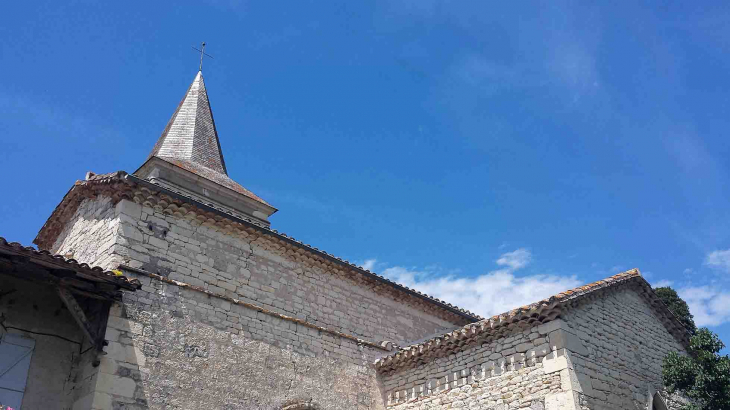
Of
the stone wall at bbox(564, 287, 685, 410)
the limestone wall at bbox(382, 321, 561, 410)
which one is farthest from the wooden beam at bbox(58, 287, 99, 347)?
the stone wall at bbox(564, 287, 685, 410)

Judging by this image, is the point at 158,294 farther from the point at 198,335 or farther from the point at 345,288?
the point at 345,288

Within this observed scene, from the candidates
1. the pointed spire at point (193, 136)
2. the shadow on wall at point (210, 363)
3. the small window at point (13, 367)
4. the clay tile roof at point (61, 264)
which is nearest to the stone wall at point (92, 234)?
the clay tile roof at point (61, 264)

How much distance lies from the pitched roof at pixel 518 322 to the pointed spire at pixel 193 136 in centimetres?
845

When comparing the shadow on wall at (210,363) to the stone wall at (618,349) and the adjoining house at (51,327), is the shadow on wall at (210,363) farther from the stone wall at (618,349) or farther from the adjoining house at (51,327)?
the stone wall at (618,349)

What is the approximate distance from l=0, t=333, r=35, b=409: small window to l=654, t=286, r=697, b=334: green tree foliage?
659 inches

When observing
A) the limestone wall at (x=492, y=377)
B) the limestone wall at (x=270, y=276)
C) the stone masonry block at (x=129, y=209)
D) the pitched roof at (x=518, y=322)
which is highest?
the stone masonry block at (x=129, y=209)

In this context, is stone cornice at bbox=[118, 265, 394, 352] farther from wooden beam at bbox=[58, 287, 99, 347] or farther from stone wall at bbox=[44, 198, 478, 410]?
wooden beam at bbox=[58, 287, 99, 347]

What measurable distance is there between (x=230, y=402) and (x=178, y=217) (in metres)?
3.23

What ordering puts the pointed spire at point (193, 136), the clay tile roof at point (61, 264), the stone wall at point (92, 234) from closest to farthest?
the clay tile roof at point (61, 264)
the stone wall at point (92, 234)
the pointed spire at point (193, 136)

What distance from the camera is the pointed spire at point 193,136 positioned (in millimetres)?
16422

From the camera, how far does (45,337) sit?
816 centimetres

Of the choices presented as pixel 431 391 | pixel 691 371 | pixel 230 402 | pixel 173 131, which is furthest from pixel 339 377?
pixel 173 131

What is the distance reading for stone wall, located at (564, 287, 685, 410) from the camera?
8820mm

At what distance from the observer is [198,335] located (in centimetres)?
912
